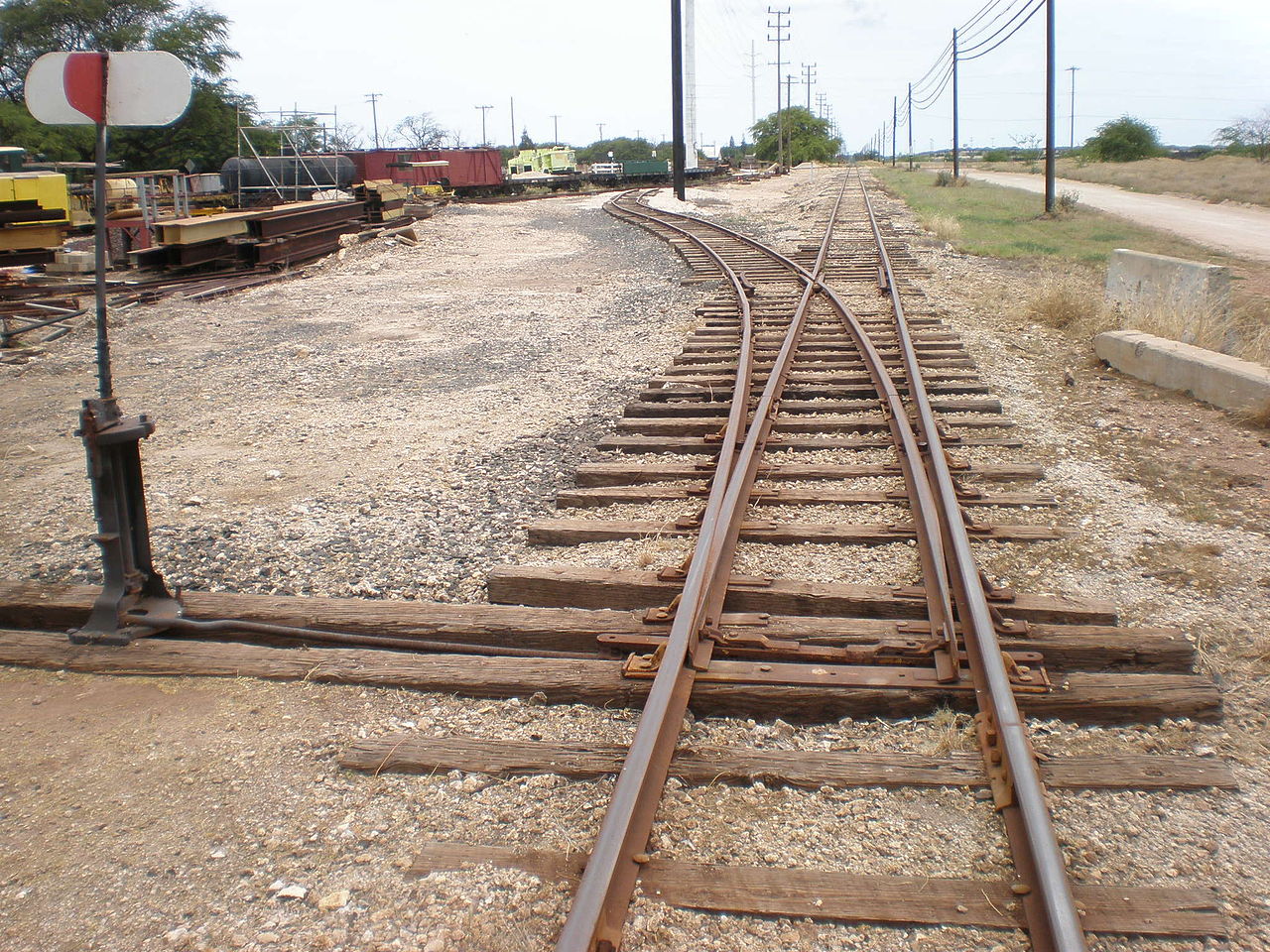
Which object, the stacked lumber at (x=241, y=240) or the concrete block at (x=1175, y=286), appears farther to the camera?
the stacked lumber at (x=241, y=240)

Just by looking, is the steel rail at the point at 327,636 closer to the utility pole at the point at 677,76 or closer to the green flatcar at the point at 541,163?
the utility pole at the point at 677,76

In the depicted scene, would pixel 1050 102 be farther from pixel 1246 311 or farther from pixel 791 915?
pixel 791 915

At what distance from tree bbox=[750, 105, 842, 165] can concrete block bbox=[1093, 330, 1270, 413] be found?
98.2 metres

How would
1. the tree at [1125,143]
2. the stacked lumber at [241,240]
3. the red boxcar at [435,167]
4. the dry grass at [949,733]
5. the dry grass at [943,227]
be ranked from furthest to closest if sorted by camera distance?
the tree at [1125,143]
the red boxcar at [435,167]
the dry grass at [943,227]
the stacked lumber at [241,240]
the dry grass at [949,733]

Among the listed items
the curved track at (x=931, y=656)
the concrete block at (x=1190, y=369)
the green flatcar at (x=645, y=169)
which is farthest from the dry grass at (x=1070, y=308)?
the green flatcar at (x=645, y=169)

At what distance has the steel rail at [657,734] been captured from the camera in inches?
88.4

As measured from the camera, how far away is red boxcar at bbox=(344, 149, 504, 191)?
33.4 metres

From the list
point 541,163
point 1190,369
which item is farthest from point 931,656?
point 541,163

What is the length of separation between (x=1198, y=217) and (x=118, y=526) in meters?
33.0

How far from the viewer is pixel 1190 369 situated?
739 centimetres

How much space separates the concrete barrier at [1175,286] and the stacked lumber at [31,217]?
1595 centimetres

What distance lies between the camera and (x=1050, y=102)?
24.5 meters

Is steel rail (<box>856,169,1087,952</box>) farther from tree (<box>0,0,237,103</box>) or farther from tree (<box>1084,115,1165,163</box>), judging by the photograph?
tree (<box>1084,115,1165,163</box>)

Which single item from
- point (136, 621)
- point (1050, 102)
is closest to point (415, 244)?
point (1050, 102)
